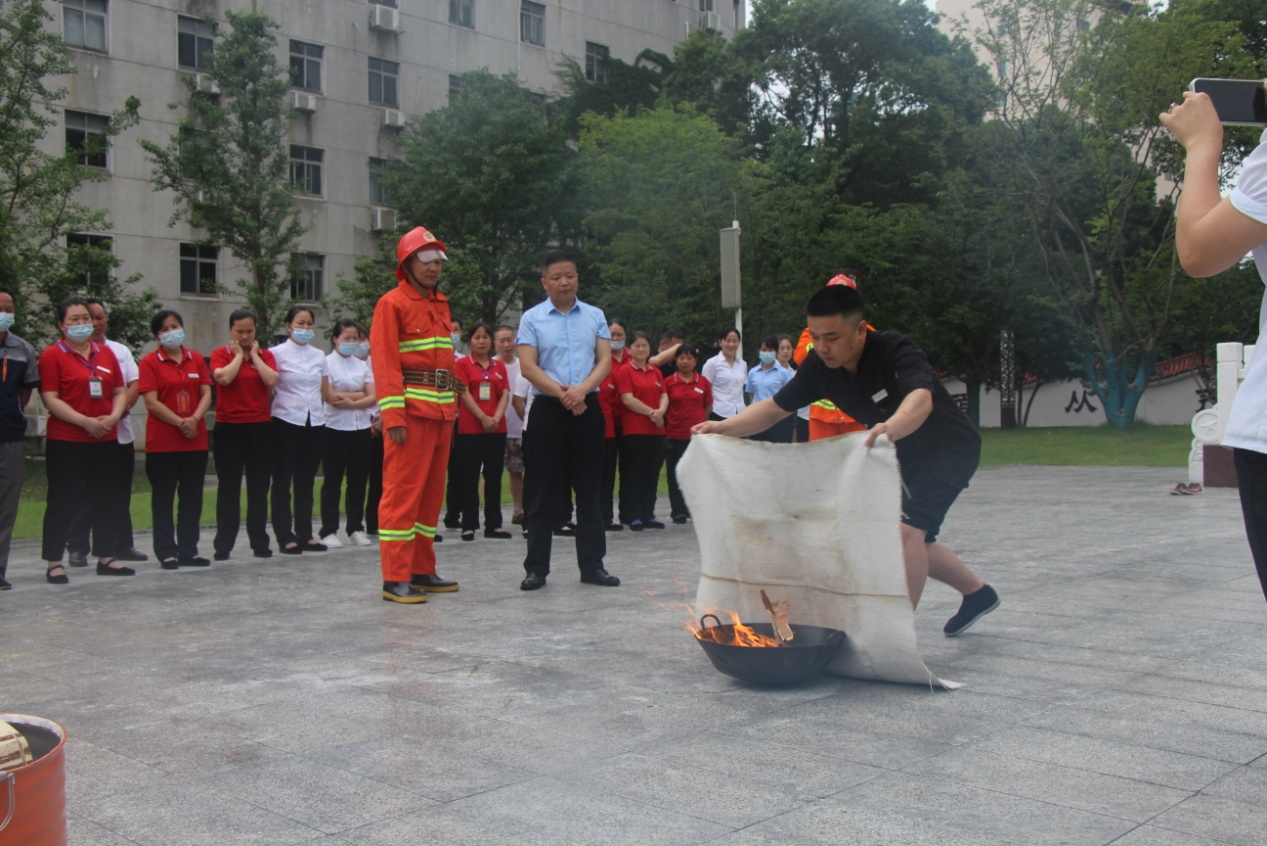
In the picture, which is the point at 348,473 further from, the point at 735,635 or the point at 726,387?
the point at 735,635

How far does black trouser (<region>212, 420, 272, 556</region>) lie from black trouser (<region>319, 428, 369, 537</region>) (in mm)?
741

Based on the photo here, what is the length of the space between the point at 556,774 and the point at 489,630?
8.38 feet

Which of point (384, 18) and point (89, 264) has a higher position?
point (384, 18)

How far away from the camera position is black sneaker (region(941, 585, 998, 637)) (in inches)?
235

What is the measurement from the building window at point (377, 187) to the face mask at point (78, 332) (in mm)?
28993

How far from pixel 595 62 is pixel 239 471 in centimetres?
3654

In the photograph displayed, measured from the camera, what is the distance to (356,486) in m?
11.0

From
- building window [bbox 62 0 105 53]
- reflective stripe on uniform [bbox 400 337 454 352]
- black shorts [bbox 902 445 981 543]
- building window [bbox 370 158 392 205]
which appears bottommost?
black shorts [bbox 902 445 981 543]

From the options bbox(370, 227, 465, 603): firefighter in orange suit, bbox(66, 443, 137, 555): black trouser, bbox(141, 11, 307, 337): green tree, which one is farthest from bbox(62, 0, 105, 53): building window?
bbox(370, 227, 465, 603): firefighter in orange suit

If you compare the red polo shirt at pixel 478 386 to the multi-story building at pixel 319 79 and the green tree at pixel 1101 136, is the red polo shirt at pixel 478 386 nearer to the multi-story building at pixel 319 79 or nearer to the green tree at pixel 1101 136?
the multi-story building at pixel 319 79

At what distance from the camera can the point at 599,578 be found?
26.2 feet

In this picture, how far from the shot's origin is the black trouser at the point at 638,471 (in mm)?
12039

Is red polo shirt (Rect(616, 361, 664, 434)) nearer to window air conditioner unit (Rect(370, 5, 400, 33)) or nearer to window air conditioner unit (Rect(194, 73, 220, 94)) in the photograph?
window air conditioner unit (Rect(194, 73, 220, 94))

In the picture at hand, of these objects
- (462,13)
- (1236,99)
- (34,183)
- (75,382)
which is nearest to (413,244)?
(75,382)
